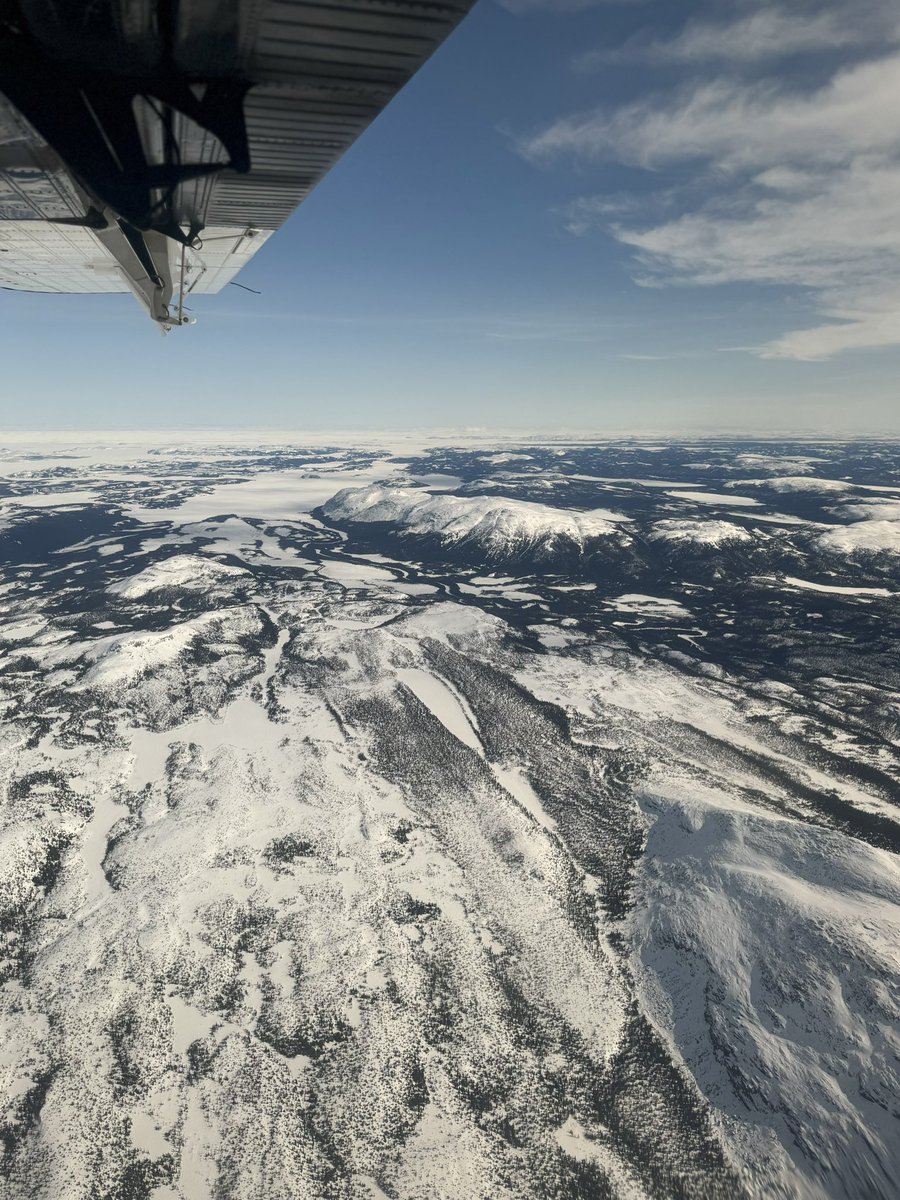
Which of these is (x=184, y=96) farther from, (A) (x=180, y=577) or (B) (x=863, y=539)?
(B) (x=863, y=539)

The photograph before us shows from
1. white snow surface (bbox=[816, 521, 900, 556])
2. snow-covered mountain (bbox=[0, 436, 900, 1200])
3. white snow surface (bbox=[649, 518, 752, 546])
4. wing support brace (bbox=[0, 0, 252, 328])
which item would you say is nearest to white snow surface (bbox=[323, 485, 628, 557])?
white snow surface (bbox=[649, 518, 752, 546])

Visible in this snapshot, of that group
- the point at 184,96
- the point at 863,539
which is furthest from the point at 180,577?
the point at 863,539

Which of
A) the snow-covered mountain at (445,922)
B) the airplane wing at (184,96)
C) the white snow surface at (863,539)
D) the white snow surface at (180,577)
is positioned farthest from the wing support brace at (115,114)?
the white snow surface at (863,539)

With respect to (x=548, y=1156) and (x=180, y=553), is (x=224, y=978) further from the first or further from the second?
(x=180, y=553)

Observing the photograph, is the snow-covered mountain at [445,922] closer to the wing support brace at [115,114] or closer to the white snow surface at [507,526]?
the wing support brace at [115,114]

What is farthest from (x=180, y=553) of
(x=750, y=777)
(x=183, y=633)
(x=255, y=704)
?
(x=750, y=777)

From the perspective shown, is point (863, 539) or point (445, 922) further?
point (863, 539)
